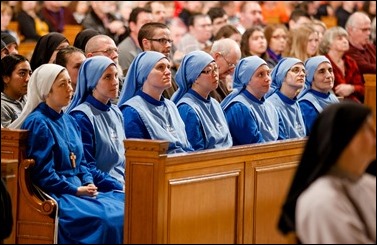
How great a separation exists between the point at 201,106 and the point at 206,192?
1.71 m

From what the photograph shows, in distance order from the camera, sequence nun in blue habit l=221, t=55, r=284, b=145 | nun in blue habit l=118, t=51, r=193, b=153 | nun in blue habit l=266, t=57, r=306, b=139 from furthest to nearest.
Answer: nun in blue habit l=266, t=57, r=306, b=139
nun in blue habit l=221, t=55, r=284, b=145
nun in blue habit l=118, t=51, r=193, b=153

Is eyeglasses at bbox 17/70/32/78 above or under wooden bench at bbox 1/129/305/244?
above

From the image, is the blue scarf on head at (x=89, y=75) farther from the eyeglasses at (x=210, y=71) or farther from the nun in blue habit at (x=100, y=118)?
the eyeglasses at (x=210, y=71)

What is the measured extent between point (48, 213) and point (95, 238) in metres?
0.35

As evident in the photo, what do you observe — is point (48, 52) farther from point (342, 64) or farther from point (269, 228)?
point (342, 64)

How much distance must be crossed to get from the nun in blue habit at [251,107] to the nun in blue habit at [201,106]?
0.20 m

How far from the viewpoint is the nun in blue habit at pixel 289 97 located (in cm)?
948

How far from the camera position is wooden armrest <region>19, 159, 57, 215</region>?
22.8ft

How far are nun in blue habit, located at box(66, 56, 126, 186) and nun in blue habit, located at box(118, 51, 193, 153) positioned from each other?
4.9 inches

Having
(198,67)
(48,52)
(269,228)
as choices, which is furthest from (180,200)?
(48,52)

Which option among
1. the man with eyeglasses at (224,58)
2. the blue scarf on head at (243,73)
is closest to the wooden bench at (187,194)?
the blue scarf on head at (243,73)

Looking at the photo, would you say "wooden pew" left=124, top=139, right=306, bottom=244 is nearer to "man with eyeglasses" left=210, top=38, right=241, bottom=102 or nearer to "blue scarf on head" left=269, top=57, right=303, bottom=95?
"blue scarf on head" left=269, top=57, right=303, bottom=95

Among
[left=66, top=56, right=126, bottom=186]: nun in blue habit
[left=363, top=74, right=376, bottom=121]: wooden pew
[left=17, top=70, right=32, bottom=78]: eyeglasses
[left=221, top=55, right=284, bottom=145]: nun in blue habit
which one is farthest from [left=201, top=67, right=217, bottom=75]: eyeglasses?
[left=363, top=74, right=376, bottom=121]: wooden pew

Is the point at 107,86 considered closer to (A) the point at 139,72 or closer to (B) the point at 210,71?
(A) the point at 139,72
